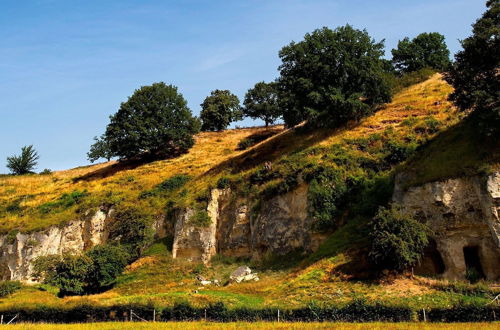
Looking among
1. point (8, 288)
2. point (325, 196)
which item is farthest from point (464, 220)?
point (8, 288)

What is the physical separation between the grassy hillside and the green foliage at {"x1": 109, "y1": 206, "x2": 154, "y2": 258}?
1.51 m

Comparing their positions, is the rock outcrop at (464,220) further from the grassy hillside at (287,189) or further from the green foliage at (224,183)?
the green foliage at (224,183)

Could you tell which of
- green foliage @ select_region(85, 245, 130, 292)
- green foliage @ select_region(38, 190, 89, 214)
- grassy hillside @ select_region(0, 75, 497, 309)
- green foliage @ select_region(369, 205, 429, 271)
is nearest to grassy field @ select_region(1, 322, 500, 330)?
grassy hillside @ select_region(0, 75, 497, 309)

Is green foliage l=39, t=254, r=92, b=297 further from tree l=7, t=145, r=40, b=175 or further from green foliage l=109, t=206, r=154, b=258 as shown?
tree l=7, t=145, r=40, b=175

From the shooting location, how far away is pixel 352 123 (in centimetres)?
5466

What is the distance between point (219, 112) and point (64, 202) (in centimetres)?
4494

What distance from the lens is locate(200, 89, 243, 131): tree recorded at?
101m

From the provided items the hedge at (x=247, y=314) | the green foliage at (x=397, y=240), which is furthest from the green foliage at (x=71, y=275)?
the green foliage at (x=397, y=240)

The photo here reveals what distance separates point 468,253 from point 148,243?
30662 mm

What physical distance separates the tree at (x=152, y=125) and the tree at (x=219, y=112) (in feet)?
61.3

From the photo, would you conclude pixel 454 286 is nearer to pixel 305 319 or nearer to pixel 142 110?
pixel 305 319

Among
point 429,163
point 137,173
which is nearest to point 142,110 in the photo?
point 137,173

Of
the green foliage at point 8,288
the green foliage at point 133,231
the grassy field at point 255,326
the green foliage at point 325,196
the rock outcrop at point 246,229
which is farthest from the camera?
the green foliage at point 133,231

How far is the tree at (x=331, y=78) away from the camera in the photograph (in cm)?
5316
